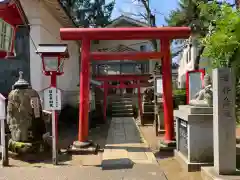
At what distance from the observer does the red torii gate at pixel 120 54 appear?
29.6ft

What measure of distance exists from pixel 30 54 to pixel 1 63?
46.6 inches

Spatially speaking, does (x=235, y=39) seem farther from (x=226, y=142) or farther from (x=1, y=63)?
(x=1, y=63)

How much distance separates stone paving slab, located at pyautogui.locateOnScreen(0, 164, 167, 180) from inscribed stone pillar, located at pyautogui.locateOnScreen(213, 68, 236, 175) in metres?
1.50

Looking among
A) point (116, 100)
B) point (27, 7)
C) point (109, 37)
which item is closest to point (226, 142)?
point (109, 37)

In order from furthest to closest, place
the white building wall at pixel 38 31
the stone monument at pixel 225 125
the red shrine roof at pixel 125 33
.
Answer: the white building wall at pixel 38 31, the red shrine roof at pixel 125 33, the stone monument at pixel 225 125

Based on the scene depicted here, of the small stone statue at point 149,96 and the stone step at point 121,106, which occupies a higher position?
the small stone statue at point 149,96

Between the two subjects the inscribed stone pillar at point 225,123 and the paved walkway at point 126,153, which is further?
the paved walkway at point 126,153

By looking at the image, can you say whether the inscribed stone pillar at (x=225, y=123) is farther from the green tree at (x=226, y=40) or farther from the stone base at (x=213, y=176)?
the green tree at (x=226, y=40)

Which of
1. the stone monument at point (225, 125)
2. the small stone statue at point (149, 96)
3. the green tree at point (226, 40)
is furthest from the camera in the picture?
the small stone statue at point (149, 96)

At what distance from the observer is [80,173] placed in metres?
7.00

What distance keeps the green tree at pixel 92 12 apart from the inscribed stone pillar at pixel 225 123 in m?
24.2

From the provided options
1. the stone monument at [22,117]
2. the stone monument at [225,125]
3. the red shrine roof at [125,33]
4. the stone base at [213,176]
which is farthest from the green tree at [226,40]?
the stone monument at [22,117]

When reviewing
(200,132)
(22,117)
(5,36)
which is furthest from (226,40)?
(5,36)

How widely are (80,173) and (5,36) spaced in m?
5.46
